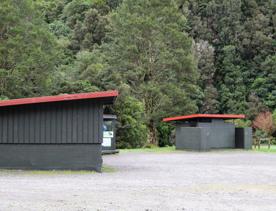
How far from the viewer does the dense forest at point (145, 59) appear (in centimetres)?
3794

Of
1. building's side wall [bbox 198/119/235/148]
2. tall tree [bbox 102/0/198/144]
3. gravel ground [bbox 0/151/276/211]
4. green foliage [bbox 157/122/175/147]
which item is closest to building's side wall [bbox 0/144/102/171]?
gravel ground [bbox 0/151/276/211]

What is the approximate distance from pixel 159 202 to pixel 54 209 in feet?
7.01

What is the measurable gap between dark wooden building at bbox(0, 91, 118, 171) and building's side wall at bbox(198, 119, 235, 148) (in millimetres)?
16373

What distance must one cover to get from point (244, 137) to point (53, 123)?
19.4m

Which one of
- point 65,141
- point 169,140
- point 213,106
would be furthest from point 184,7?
point 65,141

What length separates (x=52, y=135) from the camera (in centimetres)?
1731

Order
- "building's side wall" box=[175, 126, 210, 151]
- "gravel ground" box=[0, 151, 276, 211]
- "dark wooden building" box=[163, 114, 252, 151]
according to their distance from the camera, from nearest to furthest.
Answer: "gravel ground" box=[0, 151, 276, 211] < "building's side wall" box=[175, 126, 210, 151] < "dark wooden building" box=[163, 114, 252, 151]

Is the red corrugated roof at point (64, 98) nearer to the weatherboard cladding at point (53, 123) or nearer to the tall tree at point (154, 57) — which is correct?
the weatherboard cladding at point (53, 123)

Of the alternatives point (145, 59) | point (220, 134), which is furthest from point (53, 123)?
point (145, 59)

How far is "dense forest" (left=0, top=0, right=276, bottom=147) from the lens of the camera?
Result: 37.9 m

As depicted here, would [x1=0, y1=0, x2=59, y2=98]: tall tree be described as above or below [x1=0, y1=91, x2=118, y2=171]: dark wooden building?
above

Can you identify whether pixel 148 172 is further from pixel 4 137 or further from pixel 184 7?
pixel 184 7

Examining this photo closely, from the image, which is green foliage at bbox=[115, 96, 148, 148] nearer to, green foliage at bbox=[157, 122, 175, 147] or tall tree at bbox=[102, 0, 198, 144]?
tall tree at bbox=[102, 0, 198, 144]

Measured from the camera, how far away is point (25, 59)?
37.5 meters
